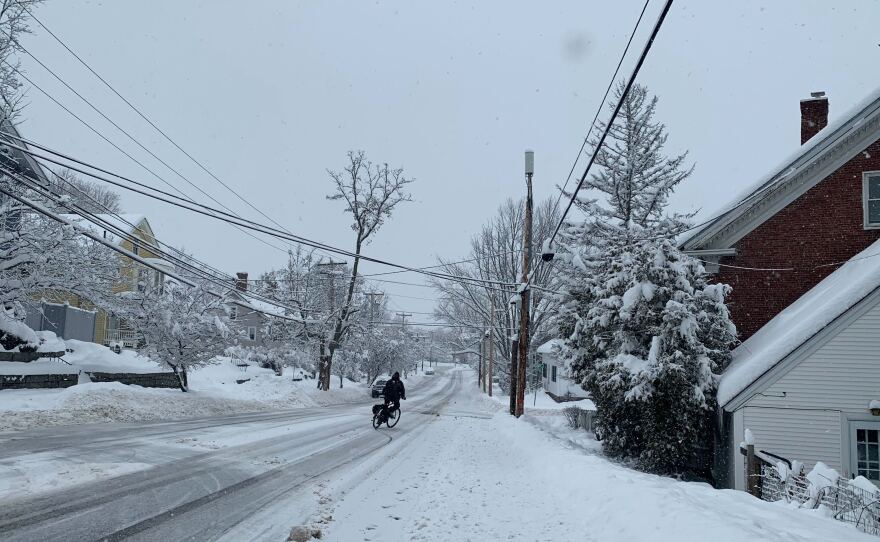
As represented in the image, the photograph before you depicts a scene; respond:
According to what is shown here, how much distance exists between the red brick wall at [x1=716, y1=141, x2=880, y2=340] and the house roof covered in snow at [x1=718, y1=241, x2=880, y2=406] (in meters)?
1.22

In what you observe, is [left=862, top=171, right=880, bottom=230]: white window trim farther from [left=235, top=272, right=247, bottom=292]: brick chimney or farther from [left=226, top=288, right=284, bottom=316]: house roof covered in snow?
[left=235, top=272, right=247, bottom=292]: brick chimney

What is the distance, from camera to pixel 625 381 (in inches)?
611

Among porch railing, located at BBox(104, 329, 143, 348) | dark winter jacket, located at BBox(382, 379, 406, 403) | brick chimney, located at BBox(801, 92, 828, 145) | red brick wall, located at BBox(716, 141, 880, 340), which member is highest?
brick chimney, located at BBox(801, 92, 828, 145)

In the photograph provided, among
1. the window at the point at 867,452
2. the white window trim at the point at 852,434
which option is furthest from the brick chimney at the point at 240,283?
the window at the point at 867,452

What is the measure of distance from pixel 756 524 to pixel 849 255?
14.7 metres

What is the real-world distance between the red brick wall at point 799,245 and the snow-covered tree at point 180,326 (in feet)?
64.8

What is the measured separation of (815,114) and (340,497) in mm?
21104

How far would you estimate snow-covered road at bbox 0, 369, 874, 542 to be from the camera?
6.58 m

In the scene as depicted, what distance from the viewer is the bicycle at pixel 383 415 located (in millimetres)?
20438

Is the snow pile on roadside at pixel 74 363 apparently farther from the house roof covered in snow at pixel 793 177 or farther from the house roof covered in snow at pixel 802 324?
the house roof covered in snow at pixel 793 177

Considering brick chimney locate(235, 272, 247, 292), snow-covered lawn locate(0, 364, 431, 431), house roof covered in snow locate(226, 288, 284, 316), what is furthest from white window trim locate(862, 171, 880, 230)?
snow-covered lawn locate(0, 364, 431, 431)

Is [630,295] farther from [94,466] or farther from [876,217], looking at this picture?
[94,466]

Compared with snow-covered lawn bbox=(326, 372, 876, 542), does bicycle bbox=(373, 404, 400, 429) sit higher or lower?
lower

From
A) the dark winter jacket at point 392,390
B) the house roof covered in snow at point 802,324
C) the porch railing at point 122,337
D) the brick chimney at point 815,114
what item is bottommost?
the dark winter jacket at point 392,390
